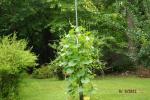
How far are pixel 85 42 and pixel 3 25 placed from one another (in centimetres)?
1457

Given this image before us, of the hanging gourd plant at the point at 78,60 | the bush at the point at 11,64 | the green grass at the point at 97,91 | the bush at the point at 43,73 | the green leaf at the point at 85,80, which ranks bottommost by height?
the bush at the point at 43,73

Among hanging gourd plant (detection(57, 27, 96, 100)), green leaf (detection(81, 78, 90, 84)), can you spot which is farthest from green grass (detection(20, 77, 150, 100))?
green leaf (detection(81, 78, 90, 84))

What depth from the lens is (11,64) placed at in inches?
426

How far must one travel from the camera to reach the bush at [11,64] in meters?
10.9

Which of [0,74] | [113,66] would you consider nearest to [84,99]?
[0,74]

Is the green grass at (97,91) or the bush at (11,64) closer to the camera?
the bush at (11,64)

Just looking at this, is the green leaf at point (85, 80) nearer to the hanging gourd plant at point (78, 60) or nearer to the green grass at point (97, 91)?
the hanging gourd plant at point (78, 60)

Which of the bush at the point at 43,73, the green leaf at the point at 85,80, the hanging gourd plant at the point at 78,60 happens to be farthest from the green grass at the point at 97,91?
the green leaf at the point at 85,80

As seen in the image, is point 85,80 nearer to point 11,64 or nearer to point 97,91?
point 11,64

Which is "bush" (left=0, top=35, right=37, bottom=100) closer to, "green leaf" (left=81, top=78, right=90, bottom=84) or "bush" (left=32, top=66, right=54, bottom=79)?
"green leaf" (left=81, top=78, right=90, bottom=84)

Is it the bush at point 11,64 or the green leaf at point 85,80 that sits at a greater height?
the green leaf at point 85,80

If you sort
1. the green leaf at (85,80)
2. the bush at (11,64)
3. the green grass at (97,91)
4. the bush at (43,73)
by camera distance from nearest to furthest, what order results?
the green leaf at (85,80) → the bush at (11,64) → the green grass at (97,91) → the bush at (43,73)

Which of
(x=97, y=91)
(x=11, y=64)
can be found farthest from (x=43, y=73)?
(x=11, y=64)

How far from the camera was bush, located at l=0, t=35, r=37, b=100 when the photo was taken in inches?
429
